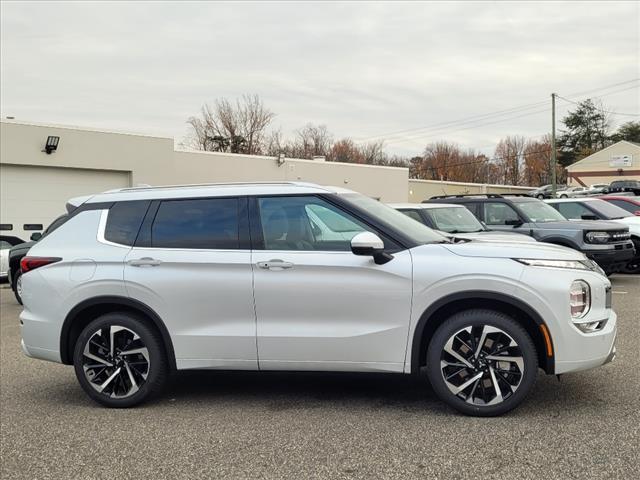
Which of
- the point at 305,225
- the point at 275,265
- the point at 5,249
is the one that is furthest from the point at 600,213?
the point at 5,249

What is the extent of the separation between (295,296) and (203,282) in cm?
73

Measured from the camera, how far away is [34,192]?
20734 mm

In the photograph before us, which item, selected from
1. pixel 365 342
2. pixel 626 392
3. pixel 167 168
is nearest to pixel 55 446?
pixel 365 342

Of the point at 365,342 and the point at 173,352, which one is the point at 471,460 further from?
the point at 173,352

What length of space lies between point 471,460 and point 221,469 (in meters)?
1.51

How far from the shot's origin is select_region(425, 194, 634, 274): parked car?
34.4 ft

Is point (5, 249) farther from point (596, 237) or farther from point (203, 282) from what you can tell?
point (596, 237)

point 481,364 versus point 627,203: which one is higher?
point 627,203

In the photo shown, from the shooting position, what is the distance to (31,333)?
5133 millimetres

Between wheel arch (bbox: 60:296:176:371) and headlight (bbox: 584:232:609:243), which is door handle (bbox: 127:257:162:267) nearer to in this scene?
wheel arch (bbox: 60:296:176:371)

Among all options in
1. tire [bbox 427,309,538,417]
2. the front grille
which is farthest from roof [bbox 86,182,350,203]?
the front grille

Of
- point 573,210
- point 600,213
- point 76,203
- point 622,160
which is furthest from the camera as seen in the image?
point 622,160

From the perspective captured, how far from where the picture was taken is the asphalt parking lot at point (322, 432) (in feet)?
12.0

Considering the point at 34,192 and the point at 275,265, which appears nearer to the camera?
the point at 275,265
